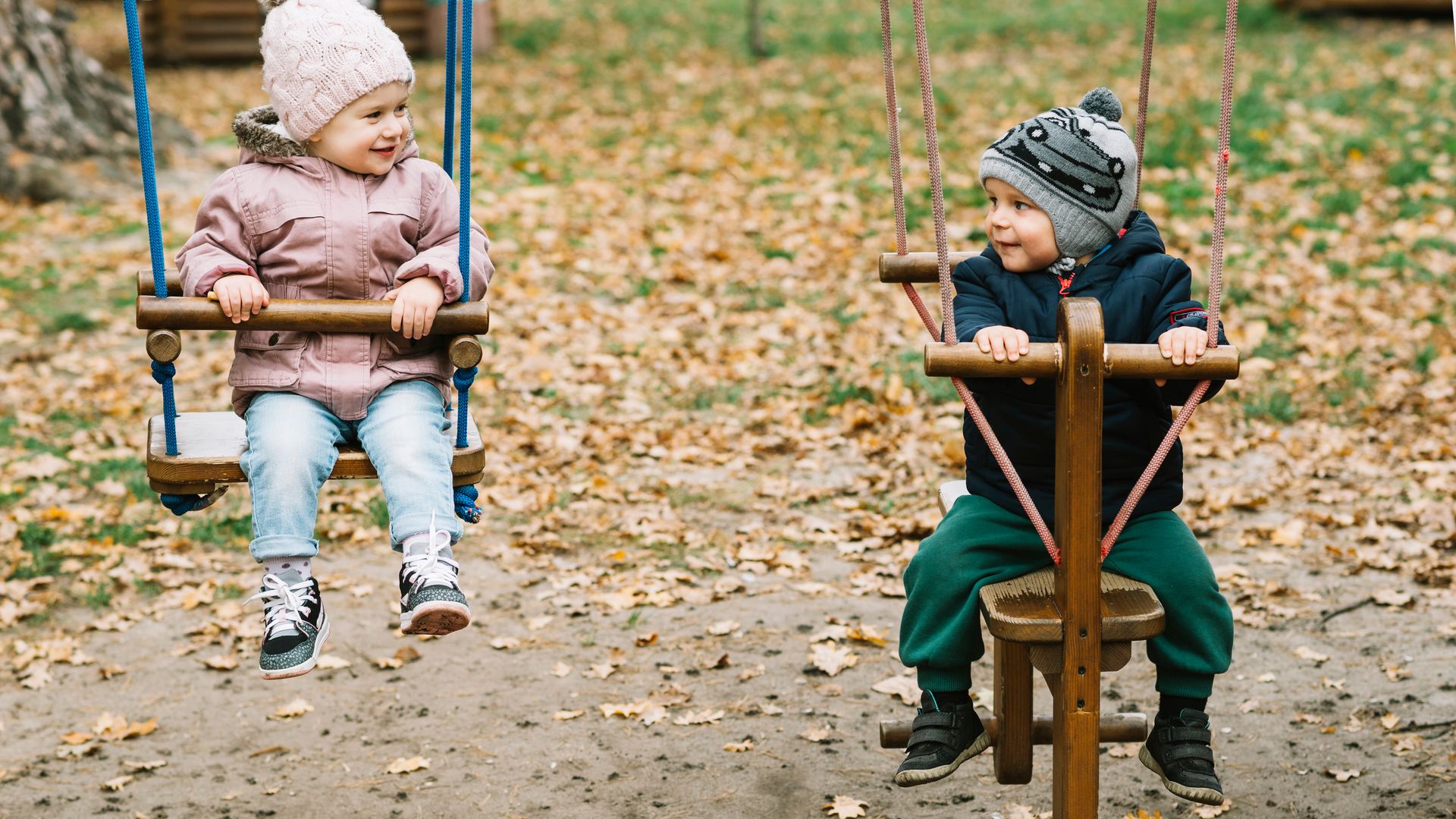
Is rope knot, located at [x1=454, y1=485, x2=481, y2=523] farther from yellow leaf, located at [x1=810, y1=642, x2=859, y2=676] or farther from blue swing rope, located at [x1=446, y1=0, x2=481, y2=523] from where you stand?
yellow leaf, located at [x1=810, y1=642, x2=859, y2=676]

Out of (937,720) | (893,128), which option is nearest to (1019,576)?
(937,720)

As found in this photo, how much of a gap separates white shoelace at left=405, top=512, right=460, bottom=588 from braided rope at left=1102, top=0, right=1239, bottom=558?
4.80 feet

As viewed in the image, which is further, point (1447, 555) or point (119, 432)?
point (119, 432)

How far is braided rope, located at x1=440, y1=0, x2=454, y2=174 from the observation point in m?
3.58

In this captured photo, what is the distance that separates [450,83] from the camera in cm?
382

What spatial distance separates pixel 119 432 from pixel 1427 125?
31.7 ft

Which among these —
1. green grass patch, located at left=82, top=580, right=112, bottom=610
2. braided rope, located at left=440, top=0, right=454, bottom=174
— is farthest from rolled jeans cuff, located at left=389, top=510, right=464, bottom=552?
green grass patch, located at left=82, top=580, right=112, bottom=610

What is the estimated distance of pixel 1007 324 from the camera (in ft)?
11.2

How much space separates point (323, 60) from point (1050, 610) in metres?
2.11

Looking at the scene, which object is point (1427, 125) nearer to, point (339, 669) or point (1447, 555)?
point (1447, 555)

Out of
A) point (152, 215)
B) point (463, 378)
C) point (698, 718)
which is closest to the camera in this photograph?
point (152, 215)

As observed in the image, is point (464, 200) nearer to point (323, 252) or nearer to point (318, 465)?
point (323, 252)

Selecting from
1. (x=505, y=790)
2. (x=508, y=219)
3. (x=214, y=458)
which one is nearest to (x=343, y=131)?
(x=214, y=458)

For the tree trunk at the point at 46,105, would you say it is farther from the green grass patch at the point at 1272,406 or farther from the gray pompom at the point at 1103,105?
the gray pompom at the point at 1103,105
